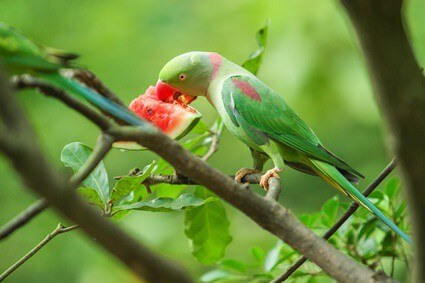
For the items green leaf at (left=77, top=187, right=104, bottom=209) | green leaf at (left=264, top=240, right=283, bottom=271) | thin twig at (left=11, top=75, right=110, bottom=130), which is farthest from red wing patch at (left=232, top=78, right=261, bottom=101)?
thin twig at (left=11, top=75, right=110, bottom=130)

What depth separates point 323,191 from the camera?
13.3ft

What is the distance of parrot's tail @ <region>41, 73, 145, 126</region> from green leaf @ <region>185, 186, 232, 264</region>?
24.0 inches

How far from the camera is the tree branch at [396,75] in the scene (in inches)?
25.4

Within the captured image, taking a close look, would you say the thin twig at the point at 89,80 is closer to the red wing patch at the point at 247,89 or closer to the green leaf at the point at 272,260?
the green leaf at the point at 272,260

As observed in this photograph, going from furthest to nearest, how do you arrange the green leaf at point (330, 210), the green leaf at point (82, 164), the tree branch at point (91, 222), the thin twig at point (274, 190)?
1. the green leaf at point (330, 210)
2. the green leaf at point (82, 164)
3. the thin twig at point (274, 190)
4. the tree branch at point (91, 222)

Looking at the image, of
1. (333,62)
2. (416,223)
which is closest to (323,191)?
(333,62)

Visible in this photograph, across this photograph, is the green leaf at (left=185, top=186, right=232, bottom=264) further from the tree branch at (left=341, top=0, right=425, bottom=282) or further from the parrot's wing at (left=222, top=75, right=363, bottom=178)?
the tree branch at (left=341, top=0, right=425, bottom=282)

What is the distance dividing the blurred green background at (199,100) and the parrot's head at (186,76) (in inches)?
41.5

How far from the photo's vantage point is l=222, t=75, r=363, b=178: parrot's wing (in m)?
1.98

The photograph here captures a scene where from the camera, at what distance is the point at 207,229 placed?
1.73 meters

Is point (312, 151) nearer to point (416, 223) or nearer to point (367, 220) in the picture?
point (367, 220)

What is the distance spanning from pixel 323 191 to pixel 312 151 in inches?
85.1

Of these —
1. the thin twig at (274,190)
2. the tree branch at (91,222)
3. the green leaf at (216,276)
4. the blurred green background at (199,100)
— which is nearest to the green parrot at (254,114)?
the green leaf at (216,276)

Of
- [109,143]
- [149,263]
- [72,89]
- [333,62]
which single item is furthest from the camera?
[333,62]
